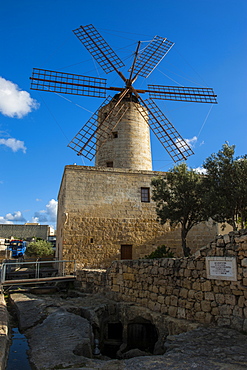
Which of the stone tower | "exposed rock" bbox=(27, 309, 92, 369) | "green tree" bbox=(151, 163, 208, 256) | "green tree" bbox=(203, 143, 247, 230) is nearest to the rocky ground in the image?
"exposed rock" bbox=(27, 309, 92, 369)

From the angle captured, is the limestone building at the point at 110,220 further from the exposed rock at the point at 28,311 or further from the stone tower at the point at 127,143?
the exposed rock at the point at 28,311

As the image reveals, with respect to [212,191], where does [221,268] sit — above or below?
below

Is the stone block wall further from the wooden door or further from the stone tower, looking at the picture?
the stone tower

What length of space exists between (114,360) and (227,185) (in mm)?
6162

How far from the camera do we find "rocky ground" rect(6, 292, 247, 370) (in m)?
3.64

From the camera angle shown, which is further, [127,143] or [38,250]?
[38,250]

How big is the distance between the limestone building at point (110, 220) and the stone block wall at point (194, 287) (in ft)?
14.4

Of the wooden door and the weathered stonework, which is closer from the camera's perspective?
the weathered stonework

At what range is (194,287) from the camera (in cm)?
587

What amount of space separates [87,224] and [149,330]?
621 centimetres

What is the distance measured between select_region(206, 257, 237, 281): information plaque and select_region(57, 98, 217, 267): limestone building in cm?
752

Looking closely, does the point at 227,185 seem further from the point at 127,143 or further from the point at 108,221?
the point at 127,143

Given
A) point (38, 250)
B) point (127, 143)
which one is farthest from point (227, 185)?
point (38, 250)

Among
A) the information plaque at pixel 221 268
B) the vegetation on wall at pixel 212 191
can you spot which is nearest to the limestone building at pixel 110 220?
the vegetation on wall at pixel 212 191
